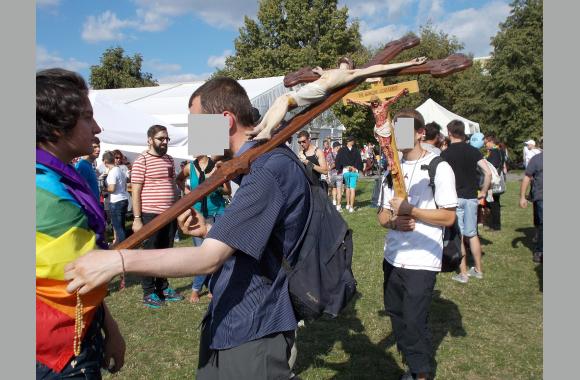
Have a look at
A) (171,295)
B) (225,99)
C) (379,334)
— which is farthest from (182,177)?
(225,99)

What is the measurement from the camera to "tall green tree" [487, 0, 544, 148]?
3166cm

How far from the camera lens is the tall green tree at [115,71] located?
129 feet

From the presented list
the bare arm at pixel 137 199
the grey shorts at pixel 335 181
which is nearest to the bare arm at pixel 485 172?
the bare arm at pixel 137 199

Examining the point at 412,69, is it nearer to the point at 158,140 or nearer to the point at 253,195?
the point at 253,195

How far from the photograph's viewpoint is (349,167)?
1328cm

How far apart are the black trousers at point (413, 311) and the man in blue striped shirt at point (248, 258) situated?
1.80 metres

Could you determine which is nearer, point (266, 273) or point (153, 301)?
point (266, 273)

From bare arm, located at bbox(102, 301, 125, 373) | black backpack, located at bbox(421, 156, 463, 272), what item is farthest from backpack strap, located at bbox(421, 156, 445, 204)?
bare arm, located at bbox(102, 301, 125, 373)

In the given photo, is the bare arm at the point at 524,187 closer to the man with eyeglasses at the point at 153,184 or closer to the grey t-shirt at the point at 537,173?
the grey t-shirt at the point at 537,173

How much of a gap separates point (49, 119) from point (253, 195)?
0.74 meters

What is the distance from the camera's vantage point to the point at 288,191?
173cm

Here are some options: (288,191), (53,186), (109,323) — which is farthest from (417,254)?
(53,186)

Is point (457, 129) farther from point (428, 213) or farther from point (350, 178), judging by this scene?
point (350, 178)

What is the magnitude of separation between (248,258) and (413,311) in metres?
2.09
